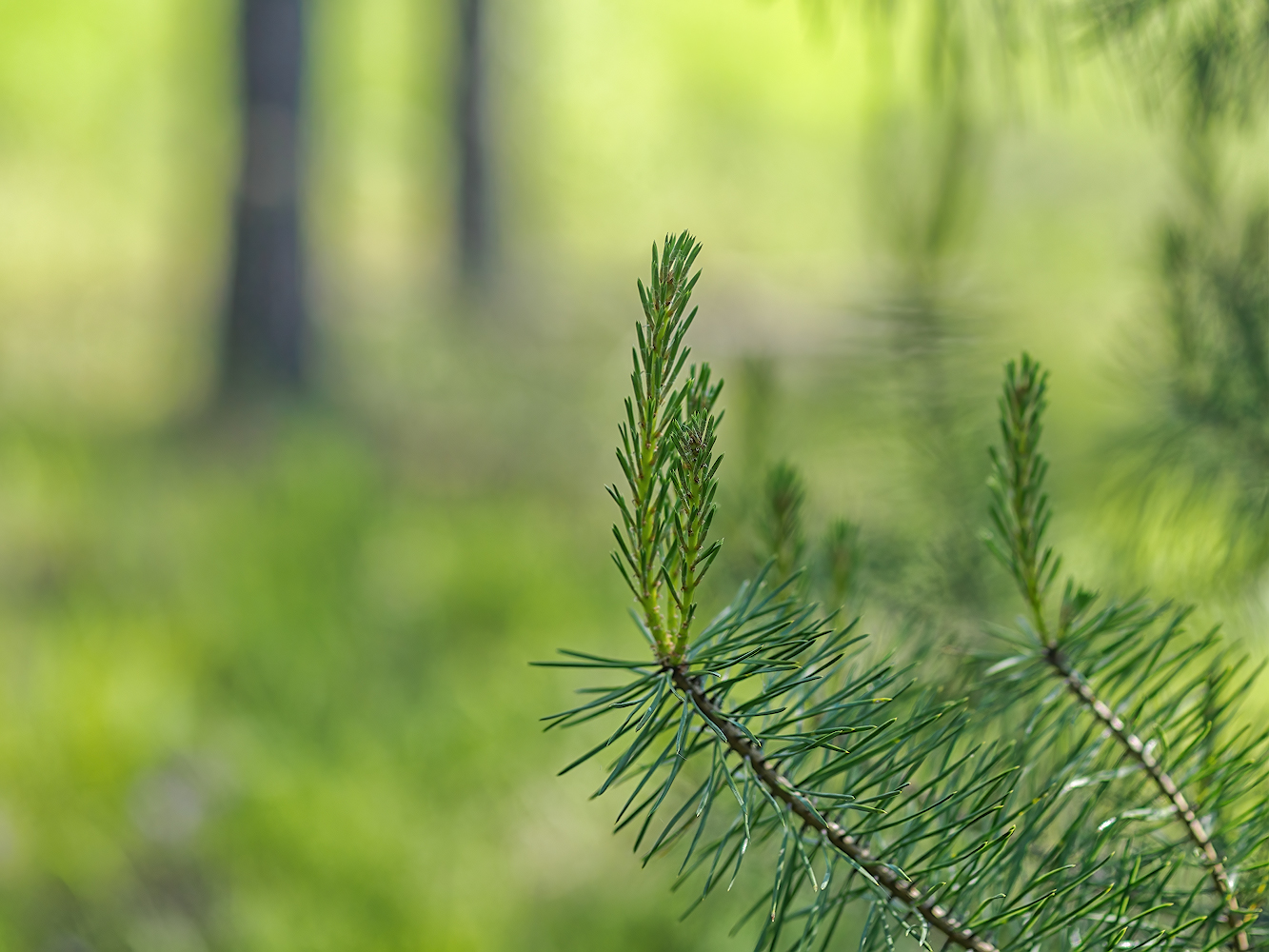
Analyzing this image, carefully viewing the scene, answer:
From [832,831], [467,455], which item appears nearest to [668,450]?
[832,831]

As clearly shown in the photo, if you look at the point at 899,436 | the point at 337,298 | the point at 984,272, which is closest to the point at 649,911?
the point at 899,436

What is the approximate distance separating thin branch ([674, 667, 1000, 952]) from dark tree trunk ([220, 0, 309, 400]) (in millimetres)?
4057

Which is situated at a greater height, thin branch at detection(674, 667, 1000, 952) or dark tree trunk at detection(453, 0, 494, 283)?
dark tree trunk at detection(453, 0, 494, 283)

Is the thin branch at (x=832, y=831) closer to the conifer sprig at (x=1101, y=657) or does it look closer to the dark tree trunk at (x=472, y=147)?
the conifer sprig at (x=1101, y=657)

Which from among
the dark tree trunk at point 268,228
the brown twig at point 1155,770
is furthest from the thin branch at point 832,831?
the dark tree trunk at point 268,228

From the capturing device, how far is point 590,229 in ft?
31.2

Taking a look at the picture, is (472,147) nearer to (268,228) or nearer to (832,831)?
(268,228)

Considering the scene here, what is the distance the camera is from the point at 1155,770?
0.49 meters

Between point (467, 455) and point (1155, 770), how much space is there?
3.65 meters

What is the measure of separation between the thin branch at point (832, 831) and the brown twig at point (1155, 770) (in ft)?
0.39

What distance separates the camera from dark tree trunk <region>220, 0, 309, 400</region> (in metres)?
3.96

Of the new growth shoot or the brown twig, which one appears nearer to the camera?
the new growth shoot

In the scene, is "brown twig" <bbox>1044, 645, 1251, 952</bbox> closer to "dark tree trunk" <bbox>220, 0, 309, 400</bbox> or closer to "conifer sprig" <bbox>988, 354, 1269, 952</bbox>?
"conifer sprig" <bbox>988, 354, 1269, 952</bbox>

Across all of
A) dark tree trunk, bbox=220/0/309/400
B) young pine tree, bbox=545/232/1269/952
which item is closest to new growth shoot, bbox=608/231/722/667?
young pine tree, bbox=545/232/1269/952
